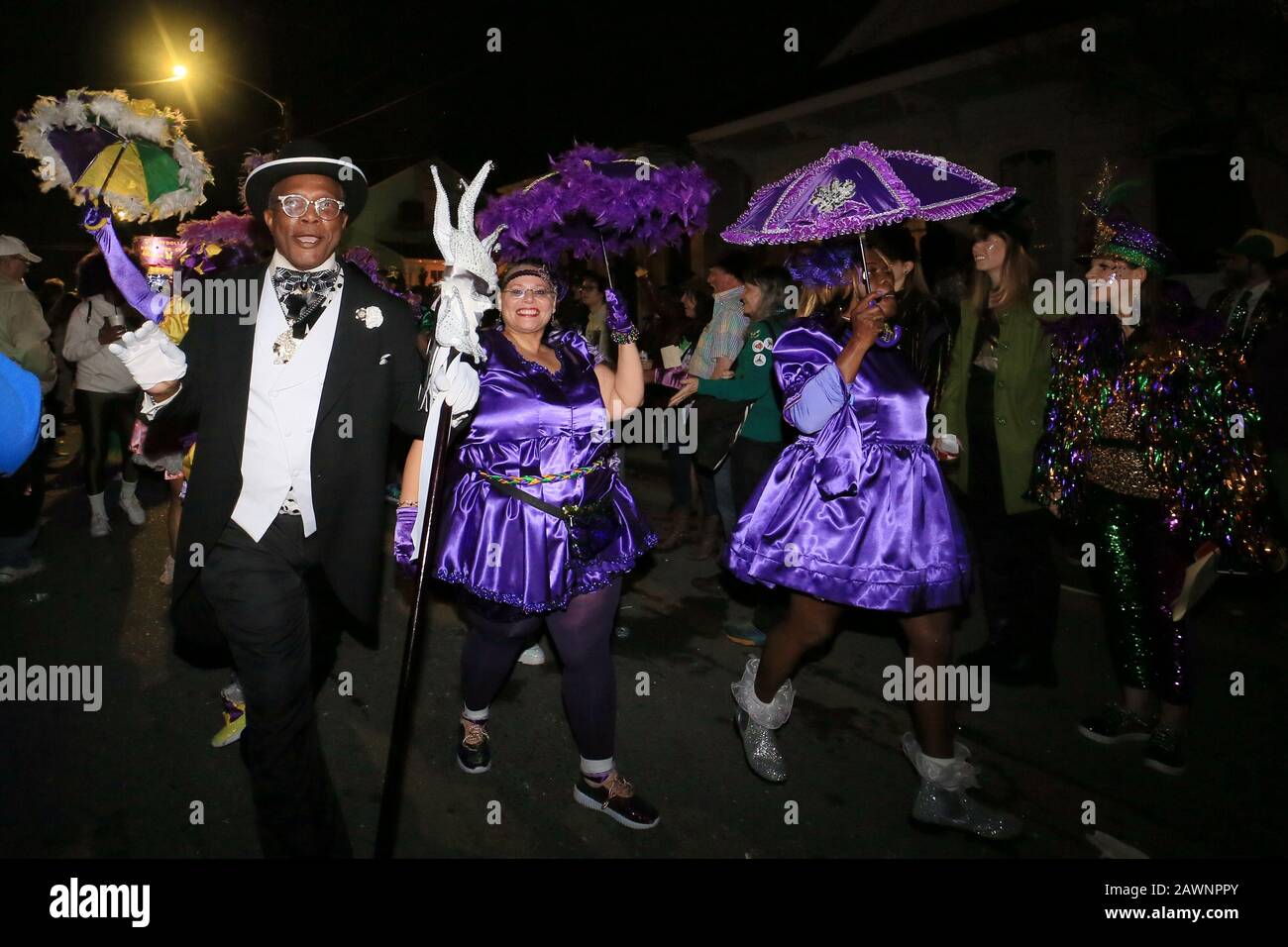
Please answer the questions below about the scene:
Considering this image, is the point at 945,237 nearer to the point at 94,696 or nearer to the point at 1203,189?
the point at 94,696

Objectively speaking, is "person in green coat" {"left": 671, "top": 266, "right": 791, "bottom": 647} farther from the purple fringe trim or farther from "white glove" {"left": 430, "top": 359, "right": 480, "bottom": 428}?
"white glove" {"left": 430, "top": 359, "right": 480, "bottom": 428}

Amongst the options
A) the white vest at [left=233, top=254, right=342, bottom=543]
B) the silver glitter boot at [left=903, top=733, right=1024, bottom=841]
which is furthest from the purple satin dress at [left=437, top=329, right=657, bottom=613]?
the silver glitter boot at [left=903, top=733, right=1024, bottom=841]

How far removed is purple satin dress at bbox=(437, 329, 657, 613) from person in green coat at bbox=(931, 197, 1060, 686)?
1.84 metres

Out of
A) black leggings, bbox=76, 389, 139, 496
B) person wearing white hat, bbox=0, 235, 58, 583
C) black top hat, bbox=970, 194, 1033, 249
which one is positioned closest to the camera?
black top hat, bbox=970, 194, 1033, 249

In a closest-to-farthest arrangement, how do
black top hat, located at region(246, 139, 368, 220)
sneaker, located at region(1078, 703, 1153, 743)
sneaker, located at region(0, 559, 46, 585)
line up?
black top hat, located at region(246, 139, 368, 220) → sneaker, located at region(1078, 703, 1153, 743) → sneaker, located at region(0, 559, 46, 585)

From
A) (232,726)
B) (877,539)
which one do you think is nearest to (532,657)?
(232,726)

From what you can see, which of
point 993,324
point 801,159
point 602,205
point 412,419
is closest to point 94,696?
point 412,419

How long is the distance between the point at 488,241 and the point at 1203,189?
36.6 ft

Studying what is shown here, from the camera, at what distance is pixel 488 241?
9.96ft

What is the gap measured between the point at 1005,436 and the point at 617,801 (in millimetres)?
2604

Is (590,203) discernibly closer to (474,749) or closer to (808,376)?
(808,376)

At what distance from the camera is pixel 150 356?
2.59m

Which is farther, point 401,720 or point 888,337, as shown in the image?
point 888,337

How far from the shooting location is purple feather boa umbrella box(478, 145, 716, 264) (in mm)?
3178
